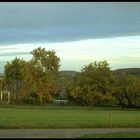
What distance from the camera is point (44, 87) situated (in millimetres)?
115438

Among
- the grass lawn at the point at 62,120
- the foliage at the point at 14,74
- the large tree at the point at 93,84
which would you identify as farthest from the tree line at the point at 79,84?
the grass lawn at the point at 62,120

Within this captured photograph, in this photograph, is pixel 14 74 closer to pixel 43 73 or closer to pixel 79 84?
pixel 43 73

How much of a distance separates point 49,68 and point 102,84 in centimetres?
1421

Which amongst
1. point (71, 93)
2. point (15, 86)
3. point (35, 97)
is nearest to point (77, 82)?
point (71, 93)

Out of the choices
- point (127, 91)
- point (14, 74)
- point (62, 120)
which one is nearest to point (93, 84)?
point (127, 91)

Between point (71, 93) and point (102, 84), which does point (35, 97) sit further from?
point (102, 84)

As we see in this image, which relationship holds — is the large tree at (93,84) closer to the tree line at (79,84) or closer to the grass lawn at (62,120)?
the tree line at (79,84)

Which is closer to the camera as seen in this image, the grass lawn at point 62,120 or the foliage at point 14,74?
the grass lawn at point 62,120

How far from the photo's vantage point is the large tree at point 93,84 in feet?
369

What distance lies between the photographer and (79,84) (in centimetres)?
11512

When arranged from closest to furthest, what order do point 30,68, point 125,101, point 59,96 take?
point 125,101, point 30,68, point 59,96

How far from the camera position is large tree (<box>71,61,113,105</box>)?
112500 mm

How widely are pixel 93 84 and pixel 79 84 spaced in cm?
343

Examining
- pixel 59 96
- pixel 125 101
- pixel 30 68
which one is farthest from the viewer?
pixel 59 96
